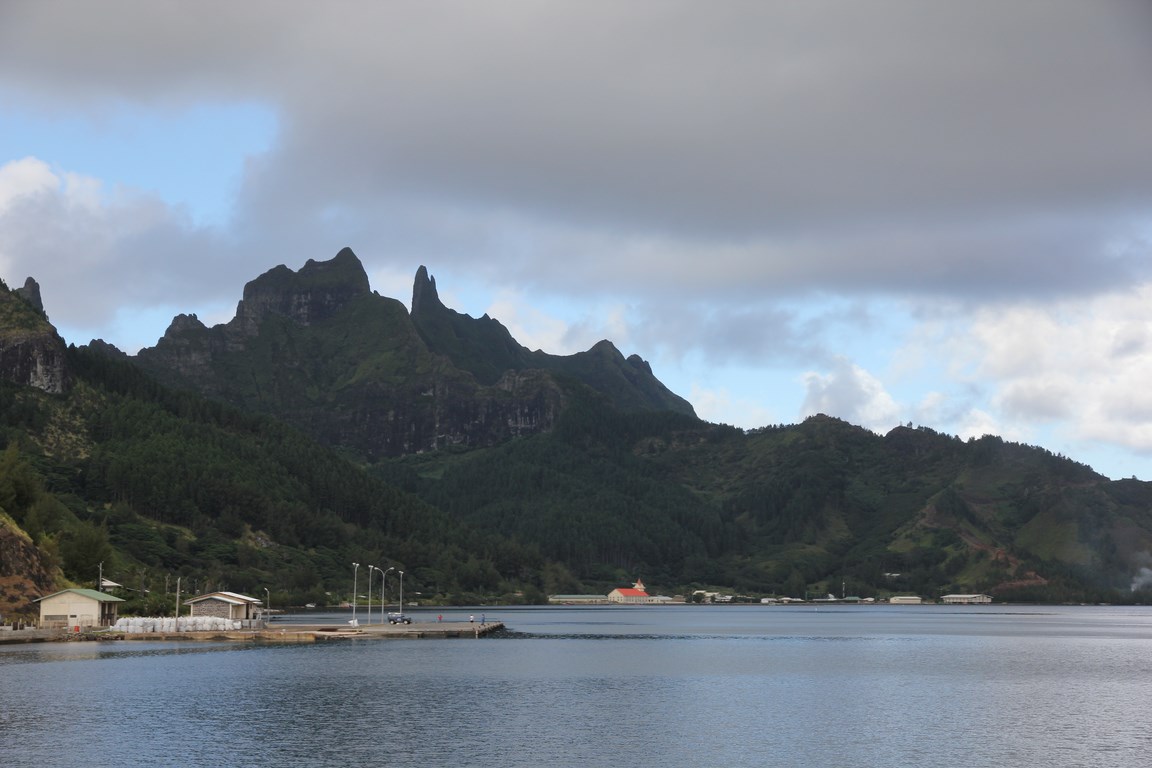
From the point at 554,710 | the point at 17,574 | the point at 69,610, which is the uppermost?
the point at 17,574

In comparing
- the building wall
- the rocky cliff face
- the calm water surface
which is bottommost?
the calm water surface

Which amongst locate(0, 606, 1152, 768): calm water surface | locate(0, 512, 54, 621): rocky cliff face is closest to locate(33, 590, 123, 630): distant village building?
locate(0, 512, 54, 621): rocky cliff face

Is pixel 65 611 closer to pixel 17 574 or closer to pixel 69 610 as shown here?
pixel 69 610

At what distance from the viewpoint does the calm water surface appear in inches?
3509

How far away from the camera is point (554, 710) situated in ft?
370

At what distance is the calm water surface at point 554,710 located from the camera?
89.1 meters

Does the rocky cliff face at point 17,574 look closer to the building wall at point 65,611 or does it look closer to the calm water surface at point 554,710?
the building wall at point 65,611

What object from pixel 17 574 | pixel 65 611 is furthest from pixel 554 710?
pixel 17 574

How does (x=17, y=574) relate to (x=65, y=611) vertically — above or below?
above

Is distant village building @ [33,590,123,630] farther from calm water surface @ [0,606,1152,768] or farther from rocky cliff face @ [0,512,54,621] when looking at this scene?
calm water surface @ [0,606,1152,768]

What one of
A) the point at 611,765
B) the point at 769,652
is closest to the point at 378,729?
the point at 611,765

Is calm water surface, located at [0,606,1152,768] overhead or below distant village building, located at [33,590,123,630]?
below

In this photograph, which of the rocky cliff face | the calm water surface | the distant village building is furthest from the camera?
the distant village building

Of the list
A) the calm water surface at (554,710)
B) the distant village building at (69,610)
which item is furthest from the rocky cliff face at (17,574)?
the calm water surface at (554,710)
